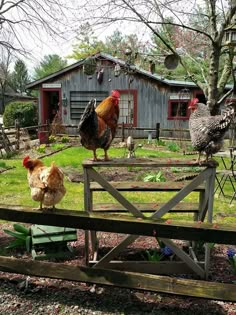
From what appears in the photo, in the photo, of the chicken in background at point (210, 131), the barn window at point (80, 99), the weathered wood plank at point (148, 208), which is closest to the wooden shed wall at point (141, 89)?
the barn window at point (80, 99)

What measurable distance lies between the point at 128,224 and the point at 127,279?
654 mm

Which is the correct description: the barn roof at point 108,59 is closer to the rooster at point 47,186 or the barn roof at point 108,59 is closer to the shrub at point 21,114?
the shrub at point 21,114

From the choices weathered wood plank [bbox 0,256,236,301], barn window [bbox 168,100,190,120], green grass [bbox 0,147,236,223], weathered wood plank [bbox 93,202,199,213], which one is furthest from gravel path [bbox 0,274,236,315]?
barn window [bbox 168,100,190,120]

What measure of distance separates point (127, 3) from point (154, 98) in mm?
9402

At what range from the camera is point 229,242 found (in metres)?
2.38

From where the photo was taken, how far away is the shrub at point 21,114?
22688 millimetres

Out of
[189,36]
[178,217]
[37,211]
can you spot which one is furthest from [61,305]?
[189,36]

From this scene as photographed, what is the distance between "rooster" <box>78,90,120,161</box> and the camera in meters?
3.11

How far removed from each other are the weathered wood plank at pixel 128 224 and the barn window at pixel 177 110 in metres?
15.7

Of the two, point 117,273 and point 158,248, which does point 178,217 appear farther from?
point 117,273

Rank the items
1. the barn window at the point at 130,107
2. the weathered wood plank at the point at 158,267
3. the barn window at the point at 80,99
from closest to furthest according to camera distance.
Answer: the weathered wood plank at the point at 158,267
the barn window at the point at 130,107
the barn window at the point at 80,99

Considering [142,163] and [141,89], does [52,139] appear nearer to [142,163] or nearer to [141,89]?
[141,89]

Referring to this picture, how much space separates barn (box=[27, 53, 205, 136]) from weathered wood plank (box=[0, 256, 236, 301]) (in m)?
14.8

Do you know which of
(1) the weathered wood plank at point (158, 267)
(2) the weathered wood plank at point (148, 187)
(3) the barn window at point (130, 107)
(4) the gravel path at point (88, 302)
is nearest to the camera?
(4) the gravel path at point (88, 302)
